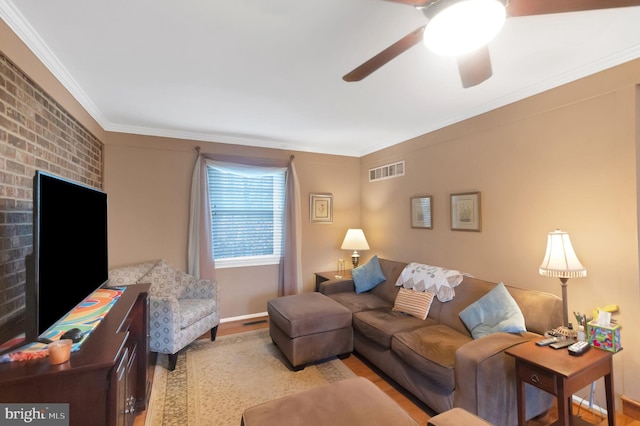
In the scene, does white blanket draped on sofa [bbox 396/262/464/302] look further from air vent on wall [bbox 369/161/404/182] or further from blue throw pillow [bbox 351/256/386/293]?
air vent on wall [bbox 369/161/404/182]

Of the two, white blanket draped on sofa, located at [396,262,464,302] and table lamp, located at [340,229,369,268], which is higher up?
table lamp, located at [340,229,369,268]

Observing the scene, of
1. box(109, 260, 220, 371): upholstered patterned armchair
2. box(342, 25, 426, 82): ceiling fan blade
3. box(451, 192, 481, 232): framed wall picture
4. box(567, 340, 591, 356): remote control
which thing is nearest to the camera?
box(342, 25, 426, 82): ceiling fan blade

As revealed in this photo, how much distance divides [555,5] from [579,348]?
1.78m

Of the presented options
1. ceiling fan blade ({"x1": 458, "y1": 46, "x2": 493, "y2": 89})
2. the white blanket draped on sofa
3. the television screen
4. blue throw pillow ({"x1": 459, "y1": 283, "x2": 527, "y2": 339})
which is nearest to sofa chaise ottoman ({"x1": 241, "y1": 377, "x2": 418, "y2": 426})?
the television screen

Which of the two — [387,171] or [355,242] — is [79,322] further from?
[387,171]

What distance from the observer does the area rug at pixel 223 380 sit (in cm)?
206

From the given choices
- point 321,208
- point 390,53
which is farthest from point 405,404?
point 321,208

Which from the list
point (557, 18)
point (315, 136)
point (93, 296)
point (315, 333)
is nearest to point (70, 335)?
point (93, 296)

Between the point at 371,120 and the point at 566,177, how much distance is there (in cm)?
181

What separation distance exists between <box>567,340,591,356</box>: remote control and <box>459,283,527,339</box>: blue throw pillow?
0.33 meters

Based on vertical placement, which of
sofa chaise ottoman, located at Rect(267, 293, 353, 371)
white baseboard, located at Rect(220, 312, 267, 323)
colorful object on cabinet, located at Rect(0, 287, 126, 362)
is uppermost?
colorful object on cabinet, located at Rect(0, 287, 126, 362)

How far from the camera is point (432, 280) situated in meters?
2.78

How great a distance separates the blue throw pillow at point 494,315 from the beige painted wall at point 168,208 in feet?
8.06

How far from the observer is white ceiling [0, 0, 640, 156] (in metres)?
1.51
